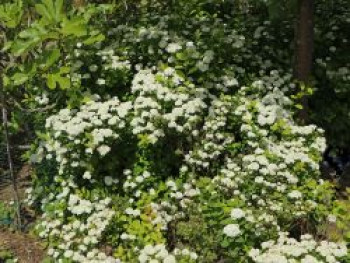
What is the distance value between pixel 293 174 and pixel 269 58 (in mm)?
2571

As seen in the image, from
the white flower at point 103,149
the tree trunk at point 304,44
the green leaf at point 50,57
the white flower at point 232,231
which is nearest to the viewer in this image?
the white flower at point 232,231

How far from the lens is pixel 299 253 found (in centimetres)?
443

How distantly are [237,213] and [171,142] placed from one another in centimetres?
160

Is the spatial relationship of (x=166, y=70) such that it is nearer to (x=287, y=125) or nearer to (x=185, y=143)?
(x=185, y=143)

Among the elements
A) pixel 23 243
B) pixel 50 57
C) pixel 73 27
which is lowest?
pixel 23 243

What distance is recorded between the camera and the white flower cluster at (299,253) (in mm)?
4402

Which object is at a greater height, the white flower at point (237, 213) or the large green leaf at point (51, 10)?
the large green leaf at point (51, 10)

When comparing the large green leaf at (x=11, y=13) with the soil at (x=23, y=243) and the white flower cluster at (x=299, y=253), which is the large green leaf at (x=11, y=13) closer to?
the soil at (x=23, y=243)

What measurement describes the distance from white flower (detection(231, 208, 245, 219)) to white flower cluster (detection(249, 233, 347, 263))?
0.34 m

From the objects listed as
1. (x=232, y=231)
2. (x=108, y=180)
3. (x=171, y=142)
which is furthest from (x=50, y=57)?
(x=232, y=231)

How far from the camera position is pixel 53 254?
5590 mm

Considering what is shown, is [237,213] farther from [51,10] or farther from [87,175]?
[51,10]

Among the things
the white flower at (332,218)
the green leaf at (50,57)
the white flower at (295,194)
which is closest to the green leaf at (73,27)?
the green leaf at (50,57)

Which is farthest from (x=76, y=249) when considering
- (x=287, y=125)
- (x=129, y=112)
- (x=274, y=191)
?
(x=287, y=125)
